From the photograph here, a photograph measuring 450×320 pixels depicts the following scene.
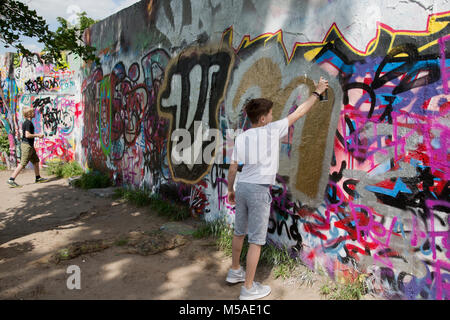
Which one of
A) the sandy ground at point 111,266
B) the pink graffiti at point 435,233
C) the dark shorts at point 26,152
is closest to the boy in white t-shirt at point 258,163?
the sandy ground at point 111,266

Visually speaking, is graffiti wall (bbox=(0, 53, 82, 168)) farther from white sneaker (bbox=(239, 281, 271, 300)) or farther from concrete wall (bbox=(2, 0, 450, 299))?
white sneaker (bbox=(239, 281, 271, 300))

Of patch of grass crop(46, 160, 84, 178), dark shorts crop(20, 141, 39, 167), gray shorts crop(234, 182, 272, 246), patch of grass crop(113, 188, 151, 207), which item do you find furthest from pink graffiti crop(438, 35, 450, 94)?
patch of grass crop(46, 160, 84, 178)

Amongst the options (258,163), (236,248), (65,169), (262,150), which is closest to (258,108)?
(262,150)

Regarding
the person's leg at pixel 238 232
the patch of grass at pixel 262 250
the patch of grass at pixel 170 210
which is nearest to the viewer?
the person's leg at pixel 238 232

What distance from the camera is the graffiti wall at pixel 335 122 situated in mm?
2369

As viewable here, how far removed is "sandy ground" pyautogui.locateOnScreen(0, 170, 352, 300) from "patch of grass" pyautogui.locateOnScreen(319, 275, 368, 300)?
12 centimetres

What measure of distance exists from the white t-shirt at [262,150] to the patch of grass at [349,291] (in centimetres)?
109

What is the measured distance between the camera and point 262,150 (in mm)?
2756

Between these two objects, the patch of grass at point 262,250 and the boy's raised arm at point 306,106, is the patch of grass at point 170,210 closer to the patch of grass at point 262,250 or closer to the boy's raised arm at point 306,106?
the patch of grass at point 262,250

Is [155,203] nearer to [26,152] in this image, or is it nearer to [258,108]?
[258,108]

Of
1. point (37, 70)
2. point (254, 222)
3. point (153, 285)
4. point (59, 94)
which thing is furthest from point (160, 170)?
point (37, 70)

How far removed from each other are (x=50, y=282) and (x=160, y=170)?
2.79m

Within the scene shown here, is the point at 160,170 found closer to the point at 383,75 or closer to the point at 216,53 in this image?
the point at 216,53

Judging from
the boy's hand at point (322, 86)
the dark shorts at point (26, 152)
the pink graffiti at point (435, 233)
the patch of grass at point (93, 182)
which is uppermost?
the boy's hand at point (322, 86)
